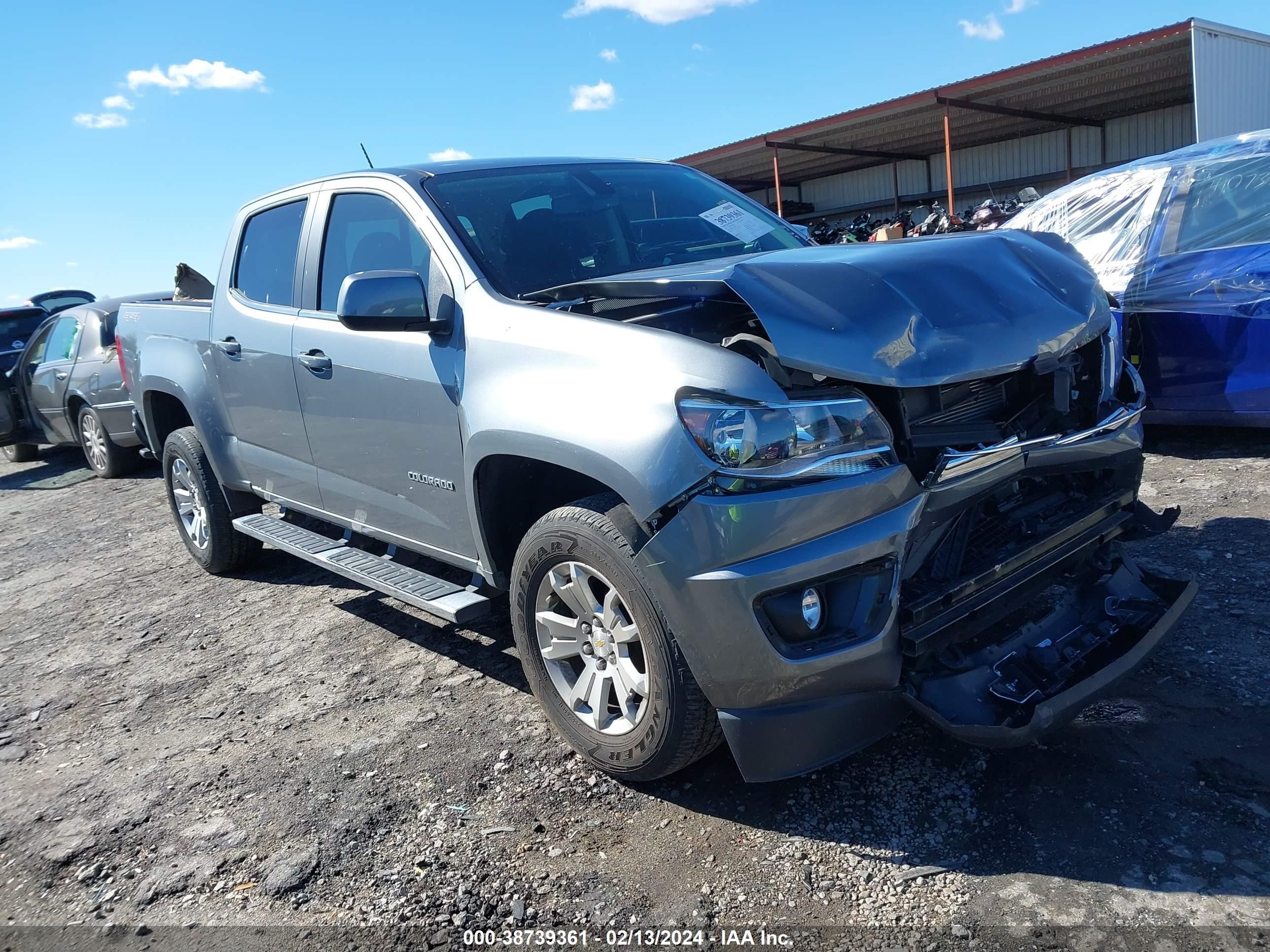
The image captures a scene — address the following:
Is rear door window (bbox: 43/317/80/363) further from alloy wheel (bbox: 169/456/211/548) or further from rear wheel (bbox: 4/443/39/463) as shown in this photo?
alloy wheel (bbox: 169/456/211/548)

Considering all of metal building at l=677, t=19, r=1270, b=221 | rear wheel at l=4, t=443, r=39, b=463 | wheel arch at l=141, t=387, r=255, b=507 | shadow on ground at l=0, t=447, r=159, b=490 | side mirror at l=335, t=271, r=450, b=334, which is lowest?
shadow on ground at l=0, t=447, r=159, b=490

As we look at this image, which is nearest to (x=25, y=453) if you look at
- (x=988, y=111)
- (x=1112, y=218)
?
(x=1112, y=218)

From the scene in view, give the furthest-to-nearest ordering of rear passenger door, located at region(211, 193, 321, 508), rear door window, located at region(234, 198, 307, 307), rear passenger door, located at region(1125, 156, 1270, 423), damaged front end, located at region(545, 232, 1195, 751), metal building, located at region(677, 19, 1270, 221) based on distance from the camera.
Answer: metal building, located at region(677, 19, 1270, 221) → rear passenger door, located at region(1125, 156, 1270, 423) → rear door window, located at region(234, 198, 307, 307) → rear passenger door, located at region(211, 193, 321, 508) → damaged front end, located at region(545, 232, 1195, 751)

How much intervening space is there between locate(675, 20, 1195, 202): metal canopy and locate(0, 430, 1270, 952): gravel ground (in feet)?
43.4

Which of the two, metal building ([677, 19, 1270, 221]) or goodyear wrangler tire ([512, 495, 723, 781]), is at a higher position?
metal building ([677, 19, 1270, 221])

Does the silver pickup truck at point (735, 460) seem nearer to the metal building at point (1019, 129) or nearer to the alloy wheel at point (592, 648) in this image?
the alloy wheel at point (592, 648)

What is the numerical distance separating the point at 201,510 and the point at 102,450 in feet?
16.7

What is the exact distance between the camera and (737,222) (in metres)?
4.10

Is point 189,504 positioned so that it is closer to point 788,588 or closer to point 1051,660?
point 788,588

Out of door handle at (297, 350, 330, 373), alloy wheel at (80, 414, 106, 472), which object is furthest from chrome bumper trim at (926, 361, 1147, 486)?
alloy wheel at (80, 414, 106, 472)

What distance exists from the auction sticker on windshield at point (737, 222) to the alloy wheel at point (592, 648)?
181cm

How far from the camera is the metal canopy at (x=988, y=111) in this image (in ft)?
49.6

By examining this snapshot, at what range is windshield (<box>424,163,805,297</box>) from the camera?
11.3 feet

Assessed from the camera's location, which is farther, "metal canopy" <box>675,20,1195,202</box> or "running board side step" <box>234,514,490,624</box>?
"metal canopy" <box>675,20,1195,202</box>
